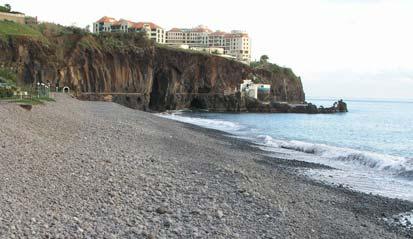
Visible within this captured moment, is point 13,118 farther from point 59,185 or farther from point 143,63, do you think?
point 143,63

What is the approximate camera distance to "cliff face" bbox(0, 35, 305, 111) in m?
63.9

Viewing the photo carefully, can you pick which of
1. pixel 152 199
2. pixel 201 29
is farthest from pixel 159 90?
pixel 201 29

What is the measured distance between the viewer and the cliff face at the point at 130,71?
63.9 meters

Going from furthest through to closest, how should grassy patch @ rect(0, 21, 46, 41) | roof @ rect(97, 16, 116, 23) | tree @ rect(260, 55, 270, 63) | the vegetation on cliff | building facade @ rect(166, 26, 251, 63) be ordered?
building facade @ rect(166, 26, 251, 63), roof @ rect(97, 16, 116, 23), tree @ rect(260, 55, 270, 63), the vegetation on cliff, grassy patch @ rect(0, 21, 46, 41)

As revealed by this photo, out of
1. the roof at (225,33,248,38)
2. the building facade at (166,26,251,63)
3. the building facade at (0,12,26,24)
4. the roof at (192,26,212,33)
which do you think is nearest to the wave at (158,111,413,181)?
the building facade at (0,12,26,24)

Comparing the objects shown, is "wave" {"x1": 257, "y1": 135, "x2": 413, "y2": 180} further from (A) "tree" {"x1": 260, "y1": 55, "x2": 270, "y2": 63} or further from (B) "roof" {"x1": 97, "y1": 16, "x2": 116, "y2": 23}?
(B) "roof" {"x1": 97, "y1": 16, "x2": 116, "y2": 23}

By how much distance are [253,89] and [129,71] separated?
93.2ft

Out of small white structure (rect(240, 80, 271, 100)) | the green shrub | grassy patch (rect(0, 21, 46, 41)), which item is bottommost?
the green shrub

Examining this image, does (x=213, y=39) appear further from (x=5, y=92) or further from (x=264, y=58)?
(x=5, y=92)

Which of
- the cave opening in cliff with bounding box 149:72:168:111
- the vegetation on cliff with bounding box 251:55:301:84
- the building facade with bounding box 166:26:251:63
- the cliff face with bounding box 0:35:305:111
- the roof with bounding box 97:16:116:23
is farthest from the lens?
the building facade with bounding box 166:26:251:63

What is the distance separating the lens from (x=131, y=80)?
77625 mm

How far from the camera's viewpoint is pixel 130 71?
3054 inches

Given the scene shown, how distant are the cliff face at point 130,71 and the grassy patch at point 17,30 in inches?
57.2

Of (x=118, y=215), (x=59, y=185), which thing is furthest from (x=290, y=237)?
(x=59, y=185)
